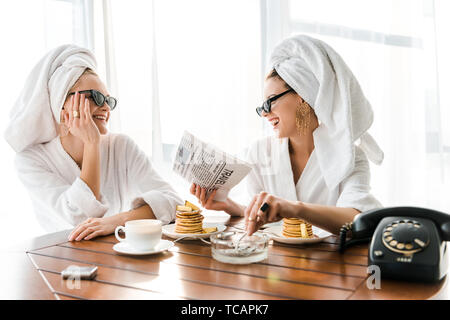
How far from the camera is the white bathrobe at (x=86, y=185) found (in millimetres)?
1796

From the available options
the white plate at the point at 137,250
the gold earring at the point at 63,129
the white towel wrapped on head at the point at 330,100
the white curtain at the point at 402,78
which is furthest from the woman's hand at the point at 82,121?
the white curtain at the point at 402,78

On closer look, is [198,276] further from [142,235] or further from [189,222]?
[189,222]

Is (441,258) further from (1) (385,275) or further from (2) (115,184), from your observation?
(2) (115,184)

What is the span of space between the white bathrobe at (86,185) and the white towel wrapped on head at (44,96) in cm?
9

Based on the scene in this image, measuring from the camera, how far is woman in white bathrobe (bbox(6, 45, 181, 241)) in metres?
1.81

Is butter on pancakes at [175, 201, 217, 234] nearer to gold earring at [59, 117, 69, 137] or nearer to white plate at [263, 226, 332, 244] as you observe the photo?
white plate at [263, 226, 332, 244]

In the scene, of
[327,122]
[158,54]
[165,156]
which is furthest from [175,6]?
[327,122]

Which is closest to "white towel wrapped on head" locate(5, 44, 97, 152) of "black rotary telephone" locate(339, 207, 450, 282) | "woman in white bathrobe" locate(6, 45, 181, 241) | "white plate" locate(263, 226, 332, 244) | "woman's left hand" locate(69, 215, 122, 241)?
"woman in white bathrobe" locate(6, 45, 181, 241)

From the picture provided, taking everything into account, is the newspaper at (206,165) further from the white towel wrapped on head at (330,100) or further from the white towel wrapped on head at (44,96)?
the white towel wrapped on head at (44,96)

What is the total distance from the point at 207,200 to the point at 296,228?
1.58 ft

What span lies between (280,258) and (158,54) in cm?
304

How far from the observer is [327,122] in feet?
6.13

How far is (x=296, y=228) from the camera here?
54.6 inches

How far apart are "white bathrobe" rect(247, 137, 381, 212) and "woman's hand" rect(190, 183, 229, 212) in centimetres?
36
